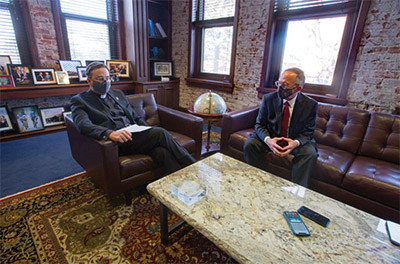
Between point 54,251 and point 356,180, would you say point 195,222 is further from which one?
point 356,180

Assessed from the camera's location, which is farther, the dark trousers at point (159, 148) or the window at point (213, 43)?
the window at point (213, 43)

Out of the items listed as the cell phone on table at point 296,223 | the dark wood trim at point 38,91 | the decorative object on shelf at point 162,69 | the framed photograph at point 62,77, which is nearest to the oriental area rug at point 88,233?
the cell phone on table at point 296,223

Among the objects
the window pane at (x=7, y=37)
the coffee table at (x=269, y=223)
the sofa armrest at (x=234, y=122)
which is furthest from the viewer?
the window pane at (x=7, y=37)

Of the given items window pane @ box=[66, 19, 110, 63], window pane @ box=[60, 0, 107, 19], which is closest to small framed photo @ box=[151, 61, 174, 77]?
window pane @ box=[66, 19, 110, 63]

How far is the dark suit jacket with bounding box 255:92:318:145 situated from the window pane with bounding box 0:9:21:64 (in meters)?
3.43

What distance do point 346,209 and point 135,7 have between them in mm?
3927

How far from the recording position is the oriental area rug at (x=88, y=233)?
1.34 meters

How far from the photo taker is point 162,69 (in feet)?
14.0

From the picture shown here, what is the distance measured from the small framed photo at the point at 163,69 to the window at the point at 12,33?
1979mm

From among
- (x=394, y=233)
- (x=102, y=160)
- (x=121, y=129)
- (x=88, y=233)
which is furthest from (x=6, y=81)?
(x=394, y=233)

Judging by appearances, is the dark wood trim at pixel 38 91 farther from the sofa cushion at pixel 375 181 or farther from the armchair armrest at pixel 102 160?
the sofa cushion at pixel 375 181

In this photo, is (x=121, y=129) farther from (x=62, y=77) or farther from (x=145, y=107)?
(x=62, y=77)

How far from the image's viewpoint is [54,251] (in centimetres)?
136

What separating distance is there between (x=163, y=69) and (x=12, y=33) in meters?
2.31
